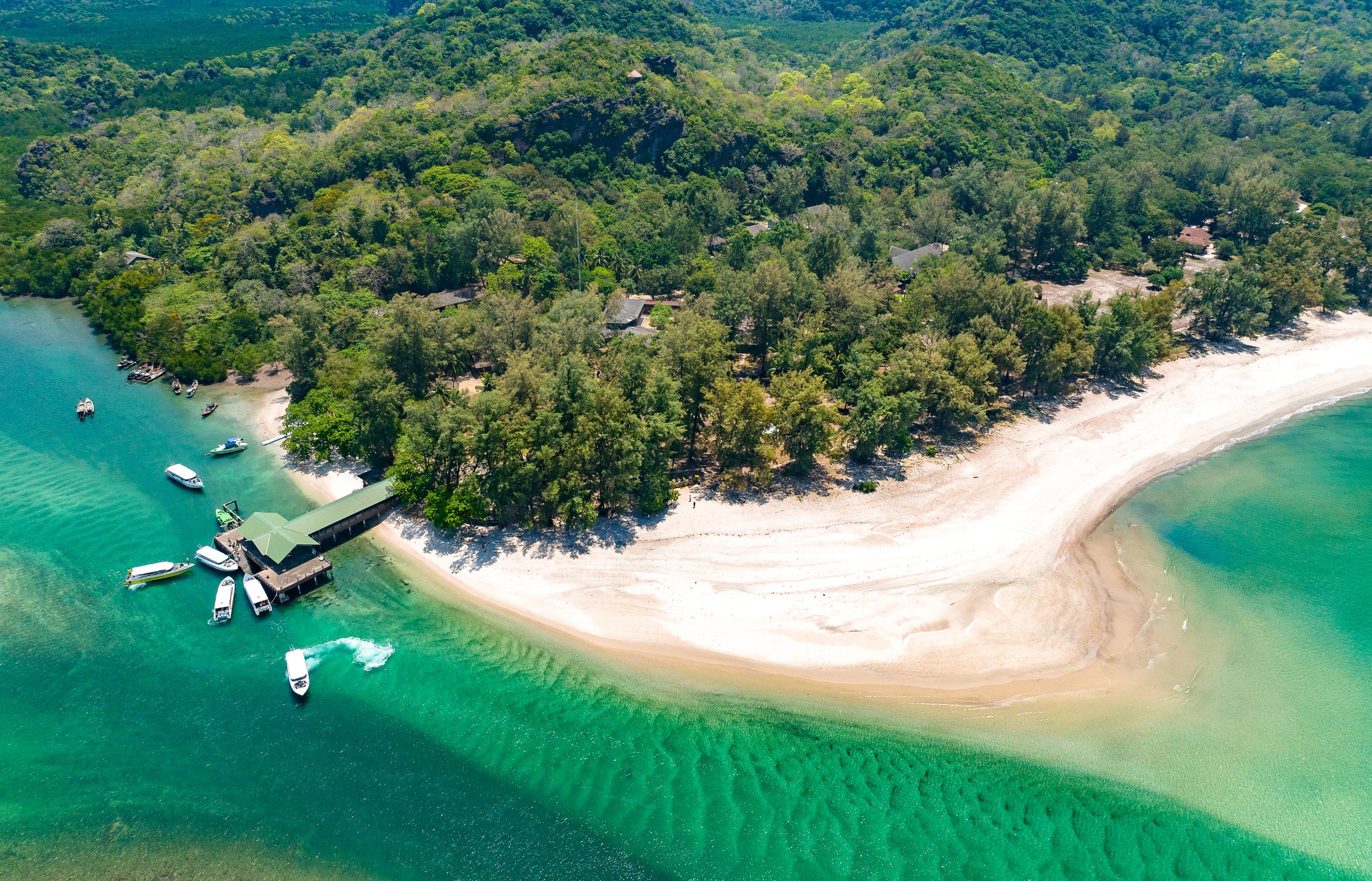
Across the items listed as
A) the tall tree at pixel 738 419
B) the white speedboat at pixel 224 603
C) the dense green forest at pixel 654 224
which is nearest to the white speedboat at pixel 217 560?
the white speedboat at pixel 224 603

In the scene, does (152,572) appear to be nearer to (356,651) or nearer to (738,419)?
(356,651)

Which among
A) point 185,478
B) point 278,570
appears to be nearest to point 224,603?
point 278,570

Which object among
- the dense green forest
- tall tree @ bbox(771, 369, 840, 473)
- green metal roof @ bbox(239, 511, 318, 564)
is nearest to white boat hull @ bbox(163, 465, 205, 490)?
the dense green forest

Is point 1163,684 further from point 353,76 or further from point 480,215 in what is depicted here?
point 353,76

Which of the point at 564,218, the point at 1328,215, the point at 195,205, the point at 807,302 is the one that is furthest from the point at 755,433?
the point at 1328,215

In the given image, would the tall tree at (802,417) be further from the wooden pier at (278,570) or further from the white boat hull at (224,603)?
the white boat hull at (224,603)

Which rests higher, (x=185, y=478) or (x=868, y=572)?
(x=868, y=572)
